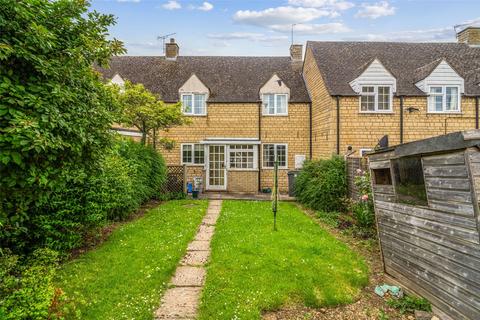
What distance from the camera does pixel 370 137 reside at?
15812 millimetres

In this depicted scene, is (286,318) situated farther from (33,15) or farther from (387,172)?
(33,15)

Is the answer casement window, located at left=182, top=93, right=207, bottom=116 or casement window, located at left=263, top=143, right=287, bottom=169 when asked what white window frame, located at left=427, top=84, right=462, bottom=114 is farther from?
casement window, located at left=182, top=93, right=207, bottom=116

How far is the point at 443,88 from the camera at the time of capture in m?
15.7

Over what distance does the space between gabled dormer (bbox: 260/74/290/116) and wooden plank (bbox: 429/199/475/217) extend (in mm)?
14441

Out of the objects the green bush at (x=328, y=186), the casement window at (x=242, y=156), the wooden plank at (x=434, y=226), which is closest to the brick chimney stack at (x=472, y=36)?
the green bush at (x=328, y=186)

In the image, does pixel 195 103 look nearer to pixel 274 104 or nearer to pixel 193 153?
pixel 193 153

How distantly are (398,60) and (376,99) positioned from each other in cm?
423

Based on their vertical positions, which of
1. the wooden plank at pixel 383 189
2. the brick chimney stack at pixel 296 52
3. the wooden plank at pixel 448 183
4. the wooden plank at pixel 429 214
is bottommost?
the wooden plank at pixel 429 214

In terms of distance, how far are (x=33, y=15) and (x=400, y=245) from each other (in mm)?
6519

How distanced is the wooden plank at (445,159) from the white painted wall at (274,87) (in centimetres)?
1442

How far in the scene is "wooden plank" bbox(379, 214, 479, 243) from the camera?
12.2 ft

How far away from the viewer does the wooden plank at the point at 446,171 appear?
377cm

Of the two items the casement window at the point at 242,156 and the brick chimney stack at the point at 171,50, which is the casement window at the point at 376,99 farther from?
the brick chimney stack at the point at 171,50

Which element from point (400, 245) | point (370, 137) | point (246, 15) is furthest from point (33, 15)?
Result: point (246, 15)
